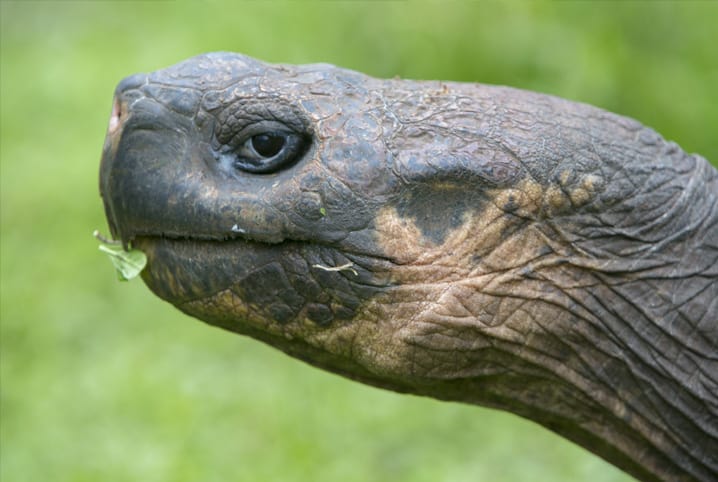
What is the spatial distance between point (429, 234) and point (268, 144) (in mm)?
412

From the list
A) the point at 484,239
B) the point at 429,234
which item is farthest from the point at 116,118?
the point at 484,239

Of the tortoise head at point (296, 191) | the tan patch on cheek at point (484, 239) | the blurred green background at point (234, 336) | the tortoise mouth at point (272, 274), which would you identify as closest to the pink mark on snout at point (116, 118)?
the tortoise head at point (296, 191)

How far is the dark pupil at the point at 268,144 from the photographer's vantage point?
2697mm

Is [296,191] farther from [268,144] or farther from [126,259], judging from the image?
[126,259]

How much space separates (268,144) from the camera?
8.87 ft

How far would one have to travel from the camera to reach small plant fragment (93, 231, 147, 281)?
111 inches

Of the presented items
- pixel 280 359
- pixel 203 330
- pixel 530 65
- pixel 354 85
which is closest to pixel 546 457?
pixel 280 359

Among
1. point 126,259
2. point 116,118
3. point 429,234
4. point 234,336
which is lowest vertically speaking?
point 234,336

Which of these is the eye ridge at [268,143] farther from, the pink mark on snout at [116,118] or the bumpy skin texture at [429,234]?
the pink mark on snout at [116,118]

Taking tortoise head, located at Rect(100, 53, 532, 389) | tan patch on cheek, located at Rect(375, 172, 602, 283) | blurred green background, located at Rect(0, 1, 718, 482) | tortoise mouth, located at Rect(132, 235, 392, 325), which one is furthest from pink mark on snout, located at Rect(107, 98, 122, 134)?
blurred green background, located at Rect(0, 1, 718, 482)

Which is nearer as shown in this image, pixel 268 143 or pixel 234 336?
pixel 268 143

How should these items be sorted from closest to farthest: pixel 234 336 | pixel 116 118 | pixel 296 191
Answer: pixel 296 191 < pixel 116 118 < pixel 234 336

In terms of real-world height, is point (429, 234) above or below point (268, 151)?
below

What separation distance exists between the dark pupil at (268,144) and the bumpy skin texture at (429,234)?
2 centimetres
